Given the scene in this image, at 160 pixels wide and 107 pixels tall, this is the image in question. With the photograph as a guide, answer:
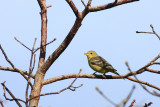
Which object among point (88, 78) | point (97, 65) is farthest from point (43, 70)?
point (97, 65)

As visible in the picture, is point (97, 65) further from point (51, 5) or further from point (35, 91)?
point (35, 91)

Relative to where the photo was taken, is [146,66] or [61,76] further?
[61,76]

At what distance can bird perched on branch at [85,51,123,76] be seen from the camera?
24.9 feet

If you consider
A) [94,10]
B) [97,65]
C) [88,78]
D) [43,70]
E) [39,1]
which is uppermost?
[39,1]

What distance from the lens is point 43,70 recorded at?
16.5 feet

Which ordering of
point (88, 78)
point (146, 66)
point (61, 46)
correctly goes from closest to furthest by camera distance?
point (146, 66), point (61, 46), point (88, 78)

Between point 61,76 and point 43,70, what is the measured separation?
0.34 m

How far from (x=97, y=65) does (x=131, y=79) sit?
3069 mm

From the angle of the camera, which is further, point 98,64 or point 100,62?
point 100,62

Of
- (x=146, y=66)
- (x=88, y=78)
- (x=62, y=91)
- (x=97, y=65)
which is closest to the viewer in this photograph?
(x=62, y=91)

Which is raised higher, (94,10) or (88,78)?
(94,10)

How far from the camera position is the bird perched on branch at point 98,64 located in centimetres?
758

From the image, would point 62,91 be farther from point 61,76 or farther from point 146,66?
point 146,66

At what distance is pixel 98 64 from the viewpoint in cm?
805
